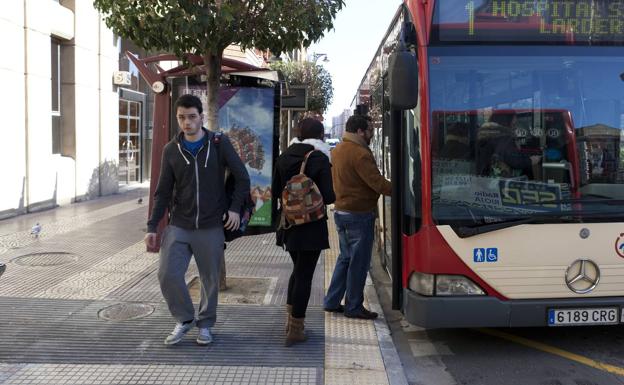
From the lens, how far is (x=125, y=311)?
18.9 feet

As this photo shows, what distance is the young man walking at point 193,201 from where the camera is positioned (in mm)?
4613

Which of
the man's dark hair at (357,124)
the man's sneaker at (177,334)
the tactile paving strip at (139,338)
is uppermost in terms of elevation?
the man's dark hair at (357,124)

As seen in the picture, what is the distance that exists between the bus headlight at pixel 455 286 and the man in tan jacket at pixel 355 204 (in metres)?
1.12

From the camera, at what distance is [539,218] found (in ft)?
14.8

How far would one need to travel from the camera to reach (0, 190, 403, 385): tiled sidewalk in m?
4.31

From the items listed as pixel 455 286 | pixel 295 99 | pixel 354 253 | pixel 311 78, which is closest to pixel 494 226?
pixel 455 286

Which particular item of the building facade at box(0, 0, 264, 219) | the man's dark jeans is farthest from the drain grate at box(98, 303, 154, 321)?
the building facade at box(0, 0, 264, 219)

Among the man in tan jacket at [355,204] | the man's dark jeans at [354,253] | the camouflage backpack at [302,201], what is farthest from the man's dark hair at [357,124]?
the camouflage backpack at [302,201]

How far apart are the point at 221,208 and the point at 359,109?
426 centimetres

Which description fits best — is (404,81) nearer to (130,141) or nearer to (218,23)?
(218,23)

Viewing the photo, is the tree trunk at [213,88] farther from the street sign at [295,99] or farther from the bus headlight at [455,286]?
the street sign at [295,99]

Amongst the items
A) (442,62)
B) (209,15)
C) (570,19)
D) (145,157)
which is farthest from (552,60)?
(145,157)

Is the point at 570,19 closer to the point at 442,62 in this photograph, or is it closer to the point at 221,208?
the point at 442,62

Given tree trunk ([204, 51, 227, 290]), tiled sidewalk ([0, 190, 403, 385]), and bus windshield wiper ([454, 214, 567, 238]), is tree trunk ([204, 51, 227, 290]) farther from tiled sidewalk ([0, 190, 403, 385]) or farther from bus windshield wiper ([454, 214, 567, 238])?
bus windshield wiper ([454, 214, 567, 238])
